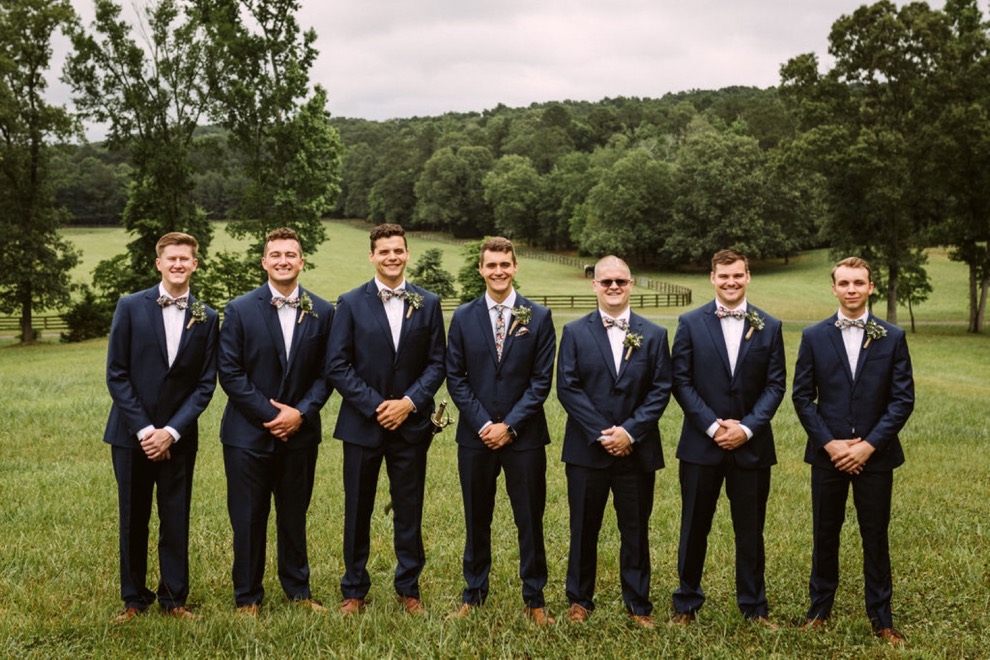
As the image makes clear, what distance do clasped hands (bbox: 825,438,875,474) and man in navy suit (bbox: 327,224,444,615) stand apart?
3040 mm

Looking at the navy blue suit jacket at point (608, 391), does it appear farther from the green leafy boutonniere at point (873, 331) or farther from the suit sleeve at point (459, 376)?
the green leafy boutonniere at point (873, 331)

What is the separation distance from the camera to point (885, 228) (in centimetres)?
3731

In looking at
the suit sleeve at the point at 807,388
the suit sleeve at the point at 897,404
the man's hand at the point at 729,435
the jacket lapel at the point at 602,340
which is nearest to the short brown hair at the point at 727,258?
the suit sleeve at the point at 807,388

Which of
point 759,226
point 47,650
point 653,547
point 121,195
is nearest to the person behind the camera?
point 47,650

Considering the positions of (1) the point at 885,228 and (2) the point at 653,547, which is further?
(1) the point at 885,228

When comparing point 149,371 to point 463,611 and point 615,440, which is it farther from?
point 615,440

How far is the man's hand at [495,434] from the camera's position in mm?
5980

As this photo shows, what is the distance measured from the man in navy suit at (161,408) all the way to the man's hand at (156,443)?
0.02 metres

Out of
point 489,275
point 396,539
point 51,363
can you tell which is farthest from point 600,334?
point 51,363

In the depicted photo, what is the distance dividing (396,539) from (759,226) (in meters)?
69.2

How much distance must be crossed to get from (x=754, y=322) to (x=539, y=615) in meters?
2.74

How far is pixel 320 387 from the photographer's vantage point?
20.7ft

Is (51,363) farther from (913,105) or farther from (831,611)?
(913,105)

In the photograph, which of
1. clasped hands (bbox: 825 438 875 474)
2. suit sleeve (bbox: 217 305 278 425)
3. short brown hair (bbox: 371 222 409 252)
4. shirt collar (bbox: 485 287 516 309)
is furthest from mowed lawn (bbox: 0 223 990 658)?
short brown hair (bbox: 371 222 409 252)
